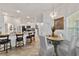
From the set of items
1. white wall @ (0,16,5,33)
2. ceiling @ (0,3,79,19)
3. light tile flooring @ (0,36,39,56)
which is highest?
ceiling @ (0,3,79,19)

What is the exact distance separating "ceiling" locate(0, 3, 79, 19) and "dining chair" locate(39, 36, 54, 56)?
0.44 m

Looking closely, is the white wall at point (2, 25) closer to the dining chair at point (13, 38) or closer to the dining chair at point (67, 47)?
the dining chair at point (13, 38)

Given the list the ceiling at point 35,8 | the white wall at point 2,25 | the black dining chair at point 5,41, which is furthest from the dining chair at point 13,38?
the ceiling at point 35,8

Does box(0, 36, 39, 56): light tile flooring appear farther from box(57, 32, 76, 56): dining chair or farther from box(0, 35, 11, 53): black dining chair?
box(57, 32, 76, 56): dining chair

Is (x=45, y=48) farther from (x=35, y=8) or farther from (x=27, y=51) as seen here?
(x=35, y=8)

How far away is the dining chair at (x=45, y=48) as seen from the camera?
231 centimetres

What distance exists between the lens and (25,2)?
229cm

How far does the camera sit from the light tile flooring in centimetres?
231

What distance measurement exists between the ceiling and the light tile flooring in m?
0.46

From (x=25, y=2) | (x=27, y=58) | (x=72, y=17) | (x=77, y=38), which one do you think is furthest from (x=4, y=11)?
(x=77, y=38)

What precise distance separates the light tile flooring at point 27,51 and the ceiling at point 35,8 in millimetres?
460

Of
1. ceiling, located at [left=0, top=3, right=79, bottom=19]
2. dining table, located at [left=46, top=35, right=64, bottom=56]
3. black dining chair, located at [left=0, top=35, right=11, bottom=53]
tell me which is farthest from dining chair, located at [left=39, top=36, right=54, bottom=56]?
black dining chair, located at [left=0, top=35, right=11, bottom=53]

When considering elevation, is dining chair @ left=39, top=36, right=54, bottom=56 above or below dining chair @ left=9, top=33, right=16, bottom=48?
below

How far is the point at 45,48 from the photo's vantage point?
2328 mm
